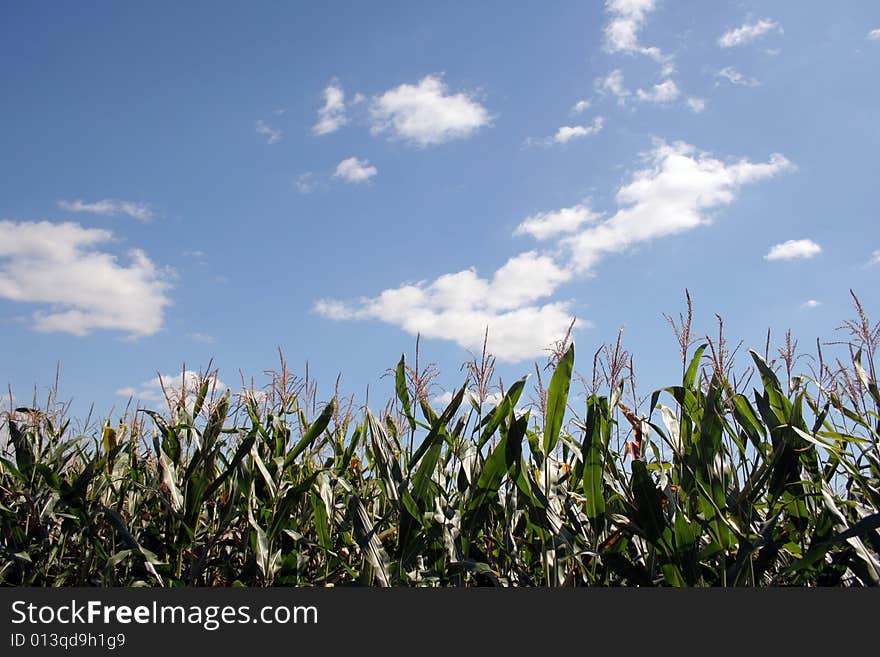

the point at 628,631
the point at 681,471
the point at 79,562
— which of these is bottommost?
the point at 628,631

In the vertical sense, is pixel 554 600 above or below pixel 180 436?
below

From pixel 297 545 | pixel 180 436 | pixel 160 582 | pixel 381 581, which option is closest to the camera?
pixel 381 581

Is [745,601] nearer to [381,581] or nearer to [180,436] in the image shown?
[381,581]

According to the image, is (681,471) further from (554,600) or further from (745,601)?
(554,600)

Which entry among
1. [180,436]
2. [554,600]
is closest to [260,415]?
[180,436]

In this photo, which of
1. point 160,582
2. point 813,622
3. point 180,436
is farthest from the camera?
point 180,436

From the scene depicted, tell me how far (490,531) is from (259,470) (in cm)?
103

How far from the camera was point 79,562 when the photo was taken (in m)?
3.18

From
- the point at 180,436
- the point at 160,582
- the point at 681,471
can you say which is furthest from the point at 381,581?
the point at 180,436

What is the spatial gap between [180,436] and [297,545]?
2.68ft

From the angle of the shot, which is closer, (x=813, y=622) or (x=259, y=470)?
(x=813, y=622)

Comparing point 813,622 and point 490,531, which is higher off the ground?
point 490,531

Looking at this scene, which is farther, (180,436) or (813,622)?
(180,436)

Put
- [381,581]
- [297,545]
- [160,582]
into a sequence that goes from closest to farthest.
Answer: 1. [381,581]
2. [160,582]
3. [297,545]
